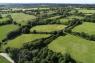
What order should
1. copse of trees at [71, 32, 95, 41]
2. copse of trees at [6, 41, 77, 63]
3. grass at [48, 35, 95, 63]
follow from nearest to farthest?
grass at [48, 35, 95, 63] < copse of trees at [6, 41, 77, 63] < copse of trees at [71, 32, 95, 41]

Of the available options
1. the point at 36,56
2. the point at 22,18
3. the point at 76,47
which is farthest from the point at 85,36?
the point at 22,18

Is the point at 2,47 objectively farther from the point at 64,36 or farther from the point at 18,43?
the point at 64,36

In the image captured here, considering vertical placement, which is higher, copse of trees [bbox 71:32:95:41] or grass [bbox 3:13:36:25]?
copse of trees [bbox 71:32:95:41]

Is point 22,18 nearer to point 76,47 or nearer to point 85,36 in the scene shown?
point 85,36

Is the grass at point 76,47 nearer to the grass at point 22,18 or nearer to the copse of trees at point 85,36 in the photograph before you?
the copse of trees at point 85,36

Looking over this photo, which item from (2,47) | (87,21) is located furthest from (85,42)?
(87,21)

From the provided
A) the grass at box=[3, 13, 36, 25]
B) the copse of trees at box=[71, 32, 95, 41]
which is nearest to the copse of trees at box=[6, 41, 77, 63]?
the copse of trees at box=[71, 32, 95, 41]

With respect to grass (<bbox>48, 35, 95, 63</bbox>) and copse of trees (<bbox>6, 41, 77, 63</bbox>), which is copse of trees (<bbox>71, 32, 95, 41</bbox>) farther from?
copse of trees (<bbox>6, 41, 77, 63</bbox>)

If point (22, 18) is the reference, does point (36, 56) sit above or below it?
above
